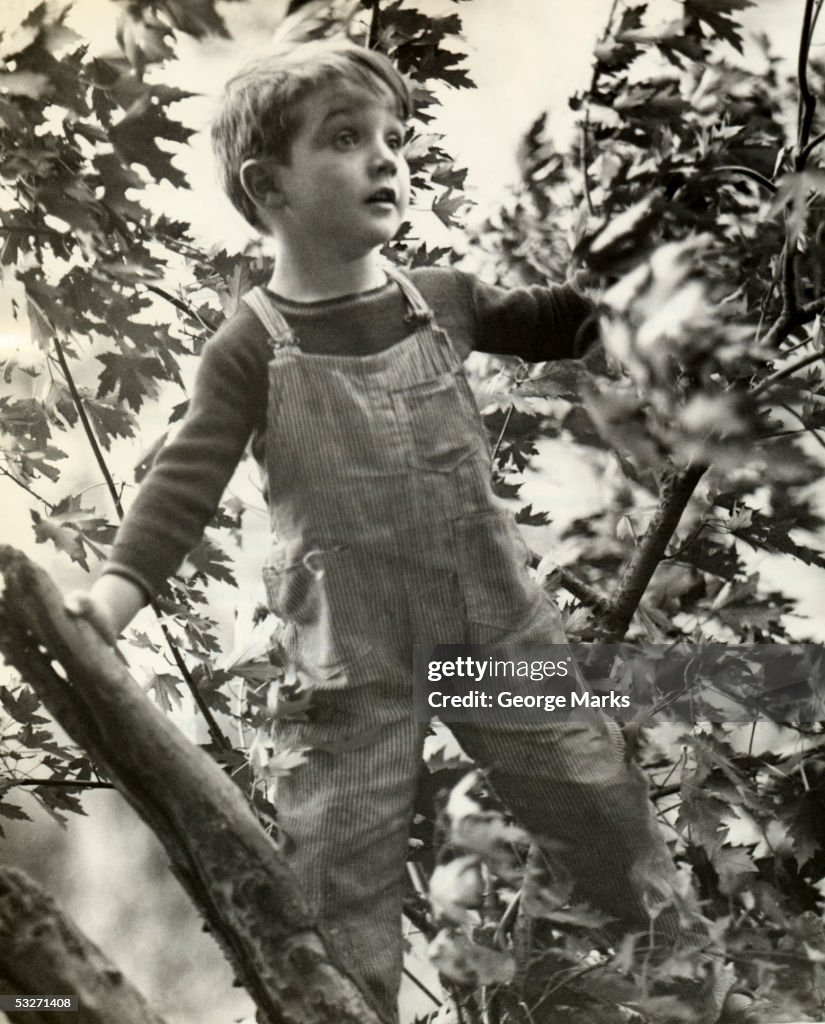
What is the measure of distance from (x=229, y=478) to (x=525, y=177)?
1.66 feet

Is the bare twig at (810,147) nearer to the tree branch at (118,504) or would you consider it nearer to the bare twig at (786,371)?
the bare twig at (786,371)

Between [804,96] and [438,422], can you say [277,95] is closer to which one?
[438,422]

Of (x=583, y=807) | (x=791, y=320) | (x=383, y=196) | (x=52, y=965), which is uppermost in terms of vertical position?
(x=383, y=196)

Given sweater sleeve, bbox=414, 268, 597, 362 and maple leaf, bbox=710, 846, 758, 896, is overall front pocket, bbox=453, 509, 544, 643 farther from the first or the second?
maple leaf, bbox=710, 846, 758, 896

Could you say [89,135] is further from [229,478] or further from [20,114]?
[229,478]

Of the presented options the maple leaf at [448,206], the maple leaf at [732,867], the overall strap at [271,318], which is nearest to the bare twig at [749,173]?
the maple leaf at [448,206]

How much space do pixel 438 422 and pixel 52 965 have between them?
2.47 ft

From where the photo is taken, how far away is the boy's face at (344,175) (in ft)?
3.70

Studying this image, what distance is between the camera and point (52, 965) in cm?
112

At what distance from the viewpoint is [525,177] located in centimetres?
120

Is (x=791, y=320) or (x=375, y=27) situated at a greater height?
(x=375, y=27)

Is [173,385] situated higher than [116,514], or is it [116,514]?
[173,385]

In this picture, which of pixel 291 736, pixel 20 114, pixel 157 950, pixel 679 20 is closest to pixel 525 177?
pixel 679 20

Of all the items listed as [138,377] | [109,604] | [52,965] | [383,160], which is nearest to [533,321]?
[383,160]
